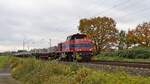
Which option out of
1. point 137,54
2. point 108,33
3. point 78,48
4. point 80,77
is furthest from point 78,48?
point 108,33

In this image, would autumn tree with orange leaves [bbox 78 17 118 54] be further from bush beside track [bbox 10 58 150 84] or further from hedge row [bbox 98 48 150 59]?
bush beside track [bbox 10 58 150 84]

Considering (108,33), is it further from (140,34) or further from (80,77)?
(80,77)

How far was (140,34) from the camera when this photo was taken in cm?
10925

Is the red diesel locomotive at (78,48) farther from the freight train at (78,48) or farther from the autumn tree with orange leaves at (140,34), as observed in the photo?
the autumn tree with orange leaves at (140,34)

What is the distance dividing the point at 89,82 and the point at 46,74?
896 cm

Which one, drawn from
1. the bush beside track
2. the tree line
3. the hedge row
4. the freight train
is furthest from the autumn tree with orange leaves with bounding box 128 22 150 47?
the bush beside track

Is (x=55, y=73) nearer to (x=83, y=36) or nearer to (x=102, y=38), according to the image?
(x=83, y=36)

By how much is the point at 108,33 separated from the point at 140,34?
883 cm

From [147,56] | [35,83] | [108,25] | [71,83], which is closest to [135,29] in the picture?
[108,25]

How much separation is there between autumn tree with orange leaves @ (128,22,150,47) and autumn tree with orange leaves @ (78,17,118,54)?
5554 millimetres

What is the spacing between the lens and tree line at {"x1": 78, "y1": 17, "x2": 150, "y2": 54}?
103 metres

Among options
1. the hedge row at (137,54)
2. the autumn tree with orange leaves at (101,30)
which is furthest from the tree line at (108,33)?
the hedge row at (137,54)

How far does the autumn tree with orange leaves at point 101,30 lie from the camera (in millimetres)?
102125

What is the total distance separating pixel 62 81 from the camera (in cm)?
2016
